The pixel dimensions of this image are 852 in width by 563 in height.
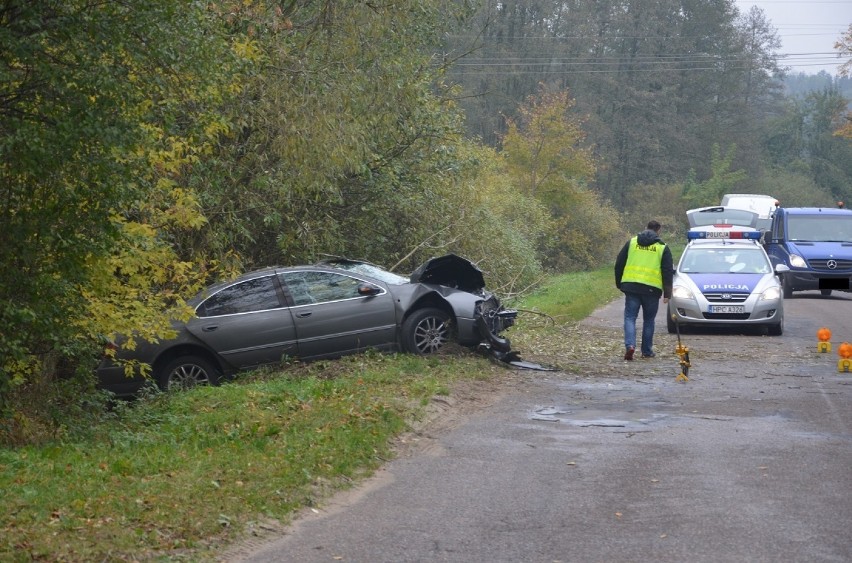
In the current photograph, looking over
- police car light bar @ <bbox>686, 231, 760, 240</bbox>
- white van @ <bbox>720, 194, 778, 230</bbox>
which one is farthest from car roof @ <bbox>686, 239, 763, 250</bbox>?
white van @ <bbox>720, 194, 778, 230</bbox>

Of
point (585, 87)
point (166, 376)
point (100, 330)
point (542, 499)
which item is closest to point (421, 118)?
point (166, 376)

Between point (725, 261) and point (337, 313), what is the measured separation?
28.5ft

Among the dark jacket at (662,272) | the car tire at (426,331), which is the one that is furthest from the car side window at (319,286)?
the dark jacket at (662,272)

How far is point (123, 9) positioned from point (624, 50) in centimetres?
6558

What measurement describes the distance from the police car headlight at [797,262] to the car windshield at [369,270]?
1691 centimetres

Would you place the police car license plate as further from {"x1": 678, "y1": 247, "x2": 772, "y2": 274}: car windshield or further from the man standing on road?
the man standing on road

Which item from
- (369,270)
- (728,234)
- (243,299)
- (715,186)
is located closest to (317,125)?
(369,270)

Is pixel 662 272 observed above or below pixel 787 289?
above

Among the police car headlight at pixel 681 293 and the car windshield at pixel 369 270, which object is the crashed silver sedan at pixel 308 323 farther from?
the police car headlight at pixel 681 293

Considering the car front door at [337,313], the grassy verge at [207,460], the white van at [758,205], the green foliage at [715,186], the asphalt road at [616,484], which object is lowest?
the asphalt road at [616,484]

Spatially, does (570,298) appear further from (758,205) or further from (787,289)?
(758,205)

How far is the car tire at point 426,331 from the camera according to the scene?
1348 cm

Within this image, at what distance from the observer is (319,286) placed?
44.2 ft

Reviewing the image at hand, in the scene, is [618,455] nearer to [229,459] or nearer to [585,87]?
[229,459]
